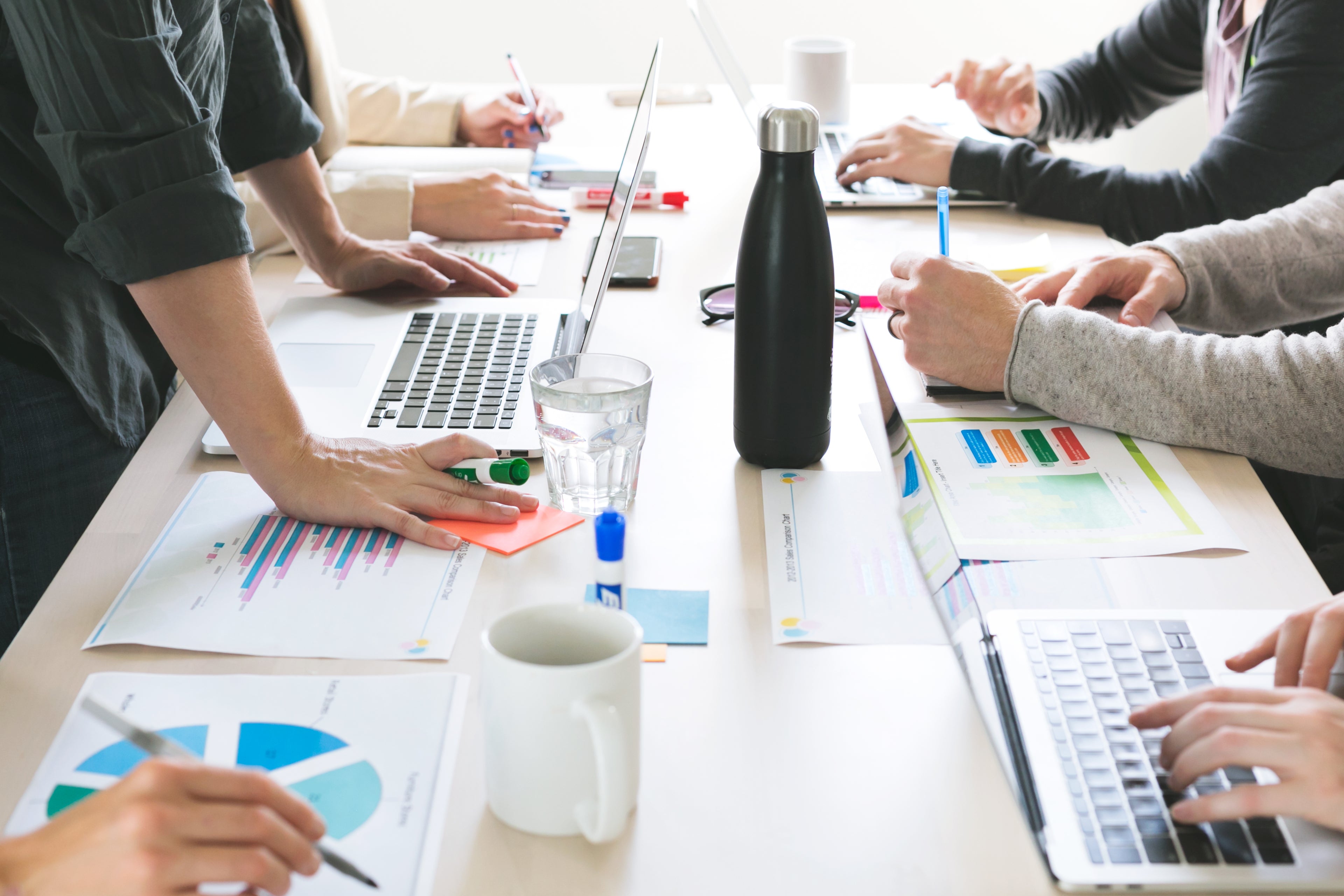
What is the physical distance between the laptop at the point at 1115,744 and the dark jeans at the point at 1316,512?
1.51 feet

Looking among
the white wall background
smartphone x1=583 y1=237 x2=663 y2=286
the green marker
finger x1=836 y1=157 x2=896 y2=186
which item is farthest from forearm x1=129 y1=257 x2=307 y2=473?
the white wall background

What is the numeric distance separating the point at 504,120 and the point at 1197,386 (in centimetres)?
130

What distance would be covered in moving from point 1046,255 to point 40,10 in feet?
3.57

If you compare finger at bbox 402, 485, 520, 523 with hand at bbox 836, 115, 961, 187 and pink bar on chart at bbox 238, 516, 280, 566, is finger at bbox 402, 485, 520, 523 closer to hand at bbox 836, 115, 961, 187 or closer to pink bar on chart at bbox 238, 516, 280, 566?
pink bar on chart at bbox 238, 516, 280, 566

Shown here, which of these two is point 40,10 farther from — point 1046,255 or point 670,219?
point 1046,255

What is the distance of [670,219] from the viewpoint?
5.03 ft

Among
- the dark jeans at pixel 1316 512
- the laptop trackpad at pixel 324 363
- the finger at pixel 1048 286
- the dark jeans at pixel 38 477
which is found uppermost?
the finger at pixel 1048 286

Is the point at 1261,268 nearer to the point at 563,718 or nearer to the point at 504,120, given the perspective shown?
the point at 563,718

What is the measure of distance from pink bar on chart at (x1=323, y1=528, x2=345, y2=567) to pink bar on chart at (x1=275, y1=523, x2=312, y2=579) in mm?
22

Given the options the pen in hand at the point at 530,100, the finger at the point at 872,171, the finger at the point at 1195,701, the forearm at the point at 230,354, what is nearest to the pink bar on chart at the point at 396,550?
the forearm at the point at 230,354

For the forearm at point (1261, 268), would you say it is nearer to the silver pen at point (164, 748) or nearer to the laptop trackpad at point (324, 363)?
the laptop trackpad at point (324, 363)

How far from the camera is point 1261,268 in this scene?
1170 mm

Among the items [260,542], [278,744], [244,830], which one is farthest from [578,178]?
[244,830]

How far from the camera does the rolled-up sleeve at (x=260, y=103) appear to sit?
1.20m
